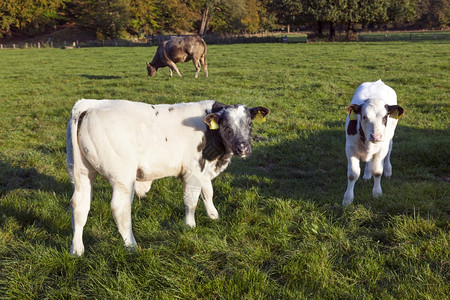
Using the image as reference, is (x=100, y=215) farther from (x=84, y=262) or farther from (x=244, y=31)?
(x=244, y=31)

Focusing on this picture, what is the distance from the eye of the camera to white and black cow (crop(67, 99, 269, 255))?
3529 mm

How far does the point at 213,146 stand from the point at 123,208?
1.24 m

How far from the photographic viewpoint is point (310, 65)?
20094 mm

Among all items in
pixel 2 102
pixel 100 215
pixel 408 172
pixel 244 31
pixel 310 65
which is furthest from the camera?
pixel 244 31

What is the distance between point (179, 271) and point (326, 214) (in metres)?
2.07

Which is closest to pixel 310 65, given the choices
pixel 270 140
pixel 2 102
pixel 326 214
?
pixel 270 140

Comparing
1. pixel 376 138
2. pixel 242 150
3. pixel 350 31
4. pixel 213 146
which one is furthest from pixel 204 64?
pixel 350 31

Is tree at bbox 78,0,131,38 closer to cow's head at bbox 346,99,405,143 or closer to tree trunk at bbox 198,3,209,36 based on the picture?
tree trunk at bbox 198,3,209,36

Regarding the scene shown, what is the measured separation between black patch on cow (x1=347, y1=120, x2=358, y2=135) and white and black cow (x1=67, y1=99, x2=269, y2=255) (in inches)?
66.5

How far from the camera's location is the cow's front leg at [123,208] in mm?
3613

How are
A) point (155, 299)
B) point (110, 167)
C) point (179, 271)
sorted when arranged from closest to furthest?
point (155, 299), point (179, 271), point (110, 167)

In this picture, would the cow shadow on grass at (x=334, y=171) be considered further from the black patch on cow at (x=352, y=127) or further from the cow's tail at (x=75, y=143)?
the cow's tail at (x=75, y=143)

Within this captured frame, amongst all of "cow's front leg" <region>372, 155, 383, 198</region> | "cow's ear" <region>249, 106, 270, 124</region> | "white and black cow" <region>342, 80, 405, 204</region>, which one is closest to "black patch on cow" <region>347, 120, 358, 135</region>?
"white and black cow" <region>342, 80, 405, 204</region>

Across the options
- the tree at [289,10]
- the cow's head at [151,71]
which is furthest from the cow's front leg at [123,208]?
the tree at [289,10]
